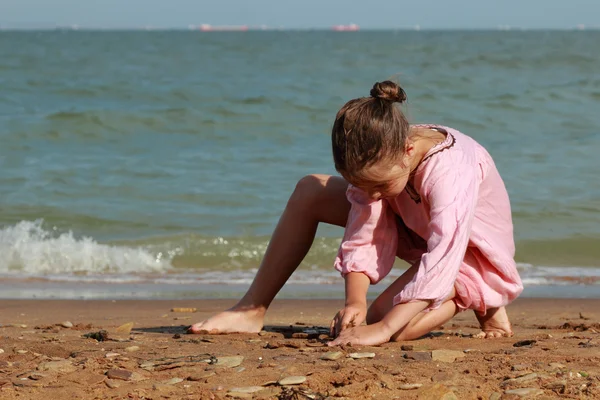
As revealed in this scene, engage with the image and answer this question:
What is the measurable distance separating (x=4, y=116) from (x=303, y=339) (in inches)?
404

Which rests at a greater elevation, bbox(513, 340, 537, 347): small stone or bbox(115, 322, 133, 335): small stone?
bbox(513, 340, 537, 347): small stone

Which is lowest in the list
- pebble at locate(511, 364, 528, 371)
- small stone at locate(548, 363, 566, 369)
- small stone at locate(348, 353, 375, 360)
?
pebble at locate(511, 364, 528, 371)

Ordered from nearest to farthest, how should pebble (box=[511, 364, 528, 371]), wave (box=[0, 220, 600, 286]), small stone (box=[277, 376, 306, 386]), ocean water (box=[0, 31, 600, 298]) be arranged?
small stone (box=[277, 376, 306, 386]) < pebble (box=[511, 364, 528, 371]) < wave (box=[0, 220, 600, 286]) < ocean water (box=[0, 31, 600, 298])

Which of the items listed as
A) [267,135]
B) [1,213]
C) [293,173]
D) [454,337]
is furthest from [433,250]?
[267,135]

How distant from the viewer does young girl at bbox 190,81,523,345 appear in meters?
2.63

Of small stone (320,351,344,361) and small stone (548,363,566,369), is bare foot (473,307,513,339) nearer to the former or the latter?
small stone (548,363,566,369)

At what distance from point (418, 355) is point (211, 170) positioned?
A: 6.64 m

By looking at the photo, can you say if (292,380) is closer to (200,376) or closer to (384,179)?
(200,376)

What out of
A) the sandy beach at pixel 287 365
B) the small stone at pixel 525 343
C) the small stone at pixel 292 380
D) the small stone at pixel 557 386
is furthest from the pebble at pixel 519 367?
the small stone at pixel 292 380

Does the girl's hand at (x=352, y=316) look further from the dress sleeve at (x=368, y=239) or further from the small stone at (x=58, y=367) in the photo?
the small stone at (x=58, y=367)

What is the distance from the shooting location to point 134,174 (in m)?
8.86

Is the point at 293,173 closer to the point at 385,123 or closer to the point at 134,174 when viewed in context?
the point at 134,174

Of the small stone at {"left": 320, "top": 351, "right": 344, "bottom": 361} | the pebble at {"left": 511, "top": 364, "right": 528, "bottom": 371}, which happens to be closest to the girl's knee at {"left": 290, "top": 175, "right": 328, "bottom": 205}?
the small stone at {"left": 320, "top": 351, "right": 344, "bottom": 361}

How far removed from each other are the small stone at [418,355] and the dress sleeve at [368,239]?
0.37 meters
